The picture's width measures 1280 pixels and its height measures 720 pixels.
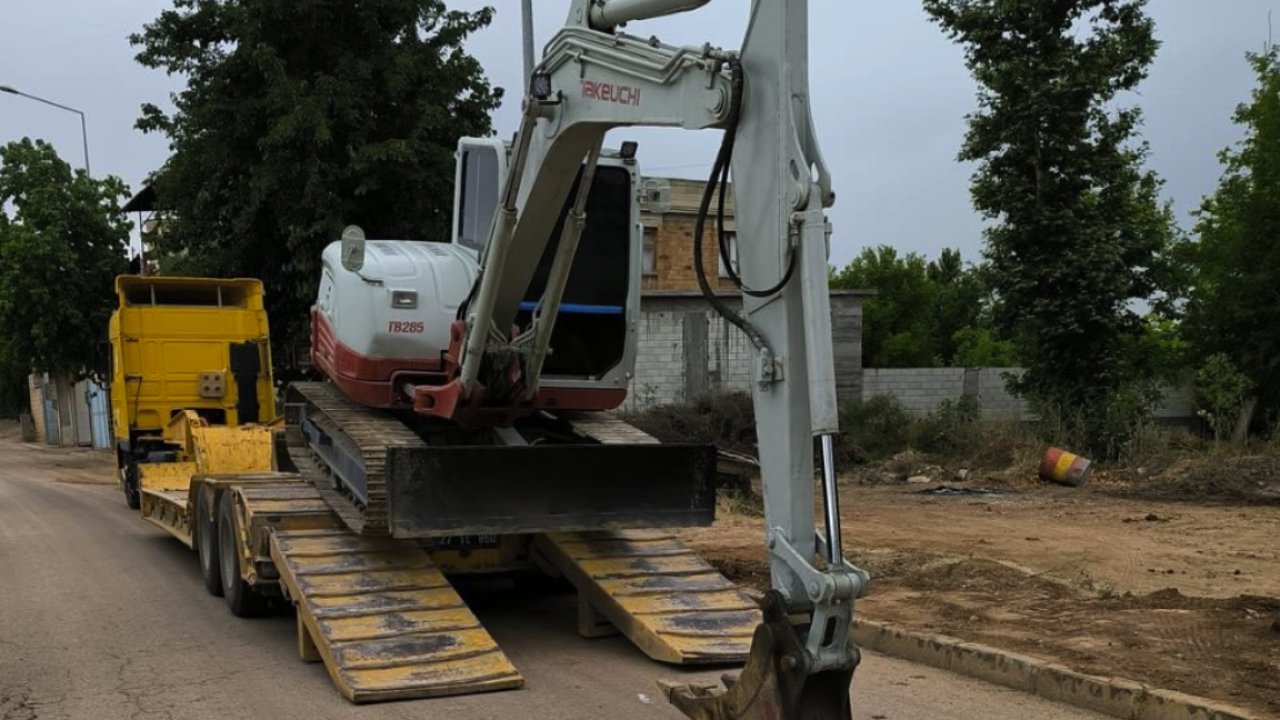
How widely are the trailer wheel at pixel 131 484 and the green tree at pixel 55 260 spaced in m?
11.4

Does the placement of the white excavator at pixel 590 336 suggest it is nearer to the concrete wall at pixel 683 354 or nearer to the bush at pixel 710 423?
the bush at pixel 710 423

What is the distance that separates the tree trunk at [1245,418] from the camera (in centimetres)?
2169

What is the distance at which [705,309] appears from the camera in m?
26.3

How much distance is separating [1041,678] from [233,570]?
6149mm

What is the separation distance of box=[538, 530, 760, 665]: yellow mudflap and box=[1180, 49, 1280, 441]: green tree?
17.0m

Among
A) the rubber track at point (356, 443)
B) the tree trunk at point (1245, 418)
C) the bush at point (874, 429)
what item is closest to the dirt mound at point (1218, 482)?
the tree trunk at point (1245, 418)

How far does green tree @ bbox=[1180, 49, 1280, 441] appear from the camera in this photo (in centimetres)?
2209

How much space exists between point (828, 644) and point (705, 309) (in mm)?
22070

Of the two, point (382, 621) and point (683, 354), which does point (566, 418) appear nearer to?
→ point (382, 621)

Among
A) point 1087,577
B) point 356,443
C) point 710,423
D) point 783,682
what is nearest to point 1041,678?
point 783,682

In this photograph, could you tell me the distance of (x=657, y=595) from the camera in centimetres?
775

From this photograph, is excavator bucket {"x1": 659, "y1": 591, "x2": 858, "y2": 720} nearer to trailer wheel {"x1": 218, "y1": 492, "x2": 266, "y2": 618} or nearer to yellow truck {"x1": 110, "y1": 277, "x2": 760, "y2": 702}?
yellow truck {"x1": 110, "y1": 277, "x2": 760, "y2": 702}

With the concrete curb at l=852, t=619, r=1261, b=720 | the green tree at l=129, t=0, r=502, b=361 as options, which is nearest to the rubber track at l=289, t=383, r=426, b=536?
the concrete curb at l=852, t=619, r=1261, b=720

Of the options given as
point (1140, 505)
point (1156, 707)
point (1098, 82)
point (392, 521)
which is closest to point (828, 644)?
point (1156, 707)
